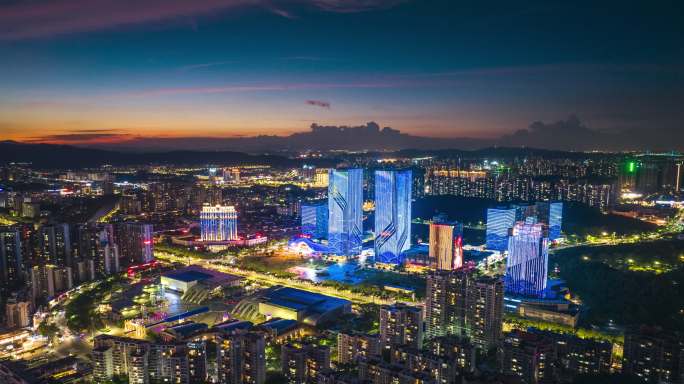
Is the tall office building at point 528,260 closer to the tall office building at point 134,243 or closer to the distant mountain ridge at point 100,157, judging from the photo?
the tall office building at point 134,243

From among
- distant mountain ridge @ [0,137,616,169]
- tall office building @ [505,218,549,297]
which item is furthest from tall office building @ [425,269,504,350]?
distant mountain ridge @ [0,137,616,169]

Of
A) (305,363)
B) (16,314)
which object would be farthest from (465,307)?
(16,314)

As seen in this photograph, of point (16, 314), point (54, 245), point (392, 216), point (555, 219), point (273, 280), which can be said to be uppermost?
point (392, 216)

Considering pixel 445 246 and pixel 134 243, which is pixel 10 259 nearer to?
pixel 134 243

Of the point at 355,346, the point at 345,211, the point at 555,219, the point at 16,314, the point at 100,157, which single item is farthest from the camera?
the point at 100,157

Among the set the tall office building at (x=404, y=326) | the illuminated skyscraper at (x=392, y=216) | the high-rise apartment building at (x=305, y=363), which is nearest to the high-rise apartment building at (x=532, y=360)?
the tall office building at (x=404, y=326)

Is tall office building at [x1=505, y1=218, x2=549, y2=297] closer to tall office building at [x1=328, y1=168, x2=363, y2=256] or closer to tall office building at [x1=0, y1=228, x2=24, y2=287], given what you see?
tall office building at [x1=328, y1=168, x2=363, y2=256]

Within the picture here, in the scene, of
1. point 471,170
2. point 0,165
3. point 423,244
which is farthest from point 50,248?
point 0,165
